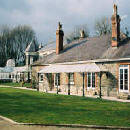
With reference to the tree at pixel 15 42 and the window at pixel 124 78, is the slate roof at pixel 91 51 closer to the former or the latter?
the window at pixel 124 78

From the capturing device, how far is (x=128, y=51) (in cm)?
1917

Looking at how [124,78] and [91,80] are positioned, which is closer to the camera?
[124,78]

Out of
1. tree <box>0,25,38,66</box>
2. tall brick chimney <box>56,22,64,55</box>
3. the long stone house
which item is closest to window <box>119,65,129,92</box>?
the long stone house

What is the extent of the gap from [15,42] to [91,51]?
4522 cm

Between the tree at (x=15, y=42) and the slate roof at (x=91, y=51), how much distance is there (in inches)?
1454

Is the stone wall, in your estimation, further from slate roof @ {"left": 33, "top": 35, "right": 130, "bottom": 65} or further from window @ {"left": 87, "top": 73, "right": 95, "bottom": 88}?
window @ {"left": 87, "top": 73, "right": 95, "bottom": 88}

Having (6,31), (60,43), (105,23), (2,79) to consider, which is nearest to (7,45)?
(6,31)

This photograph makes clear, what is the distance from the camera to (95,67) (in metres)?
20.2

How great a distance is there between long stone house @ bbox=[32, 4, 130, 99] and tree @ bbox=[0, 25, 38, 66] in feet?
126

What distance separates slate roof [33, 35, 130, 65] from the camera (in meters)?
20.0

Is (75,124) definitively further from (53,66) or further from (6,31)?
(6,31)

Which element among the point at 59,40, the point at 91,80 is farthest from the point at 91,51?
the point at 59,40

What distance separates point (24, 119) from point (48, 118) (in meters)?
0.89

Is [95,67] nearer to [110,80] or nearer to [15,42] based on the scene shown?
[110,80]
